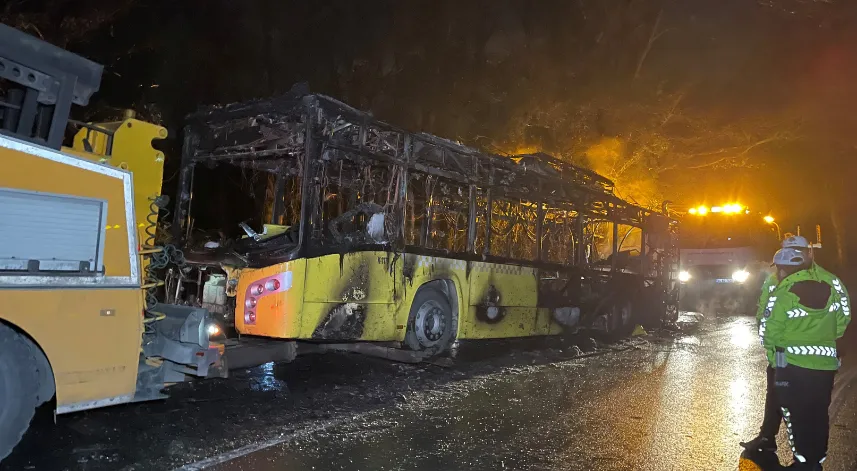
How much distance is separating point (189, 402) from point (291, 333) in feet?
4.19

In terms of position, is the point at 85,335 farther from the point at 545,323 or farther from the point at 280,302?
the point at 545,323

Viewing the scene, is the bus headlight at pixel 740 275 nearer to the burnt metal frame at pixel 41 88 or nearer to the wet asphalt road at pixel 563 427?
the wet asphalt road at pixel 563 427

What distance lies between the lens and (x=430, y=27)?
2072cm

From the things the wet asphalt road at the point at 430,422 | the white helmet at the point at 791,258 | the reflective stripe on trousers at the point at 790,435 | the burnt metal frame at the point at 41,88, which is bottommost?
the wet asphalt road at the point at 430,422

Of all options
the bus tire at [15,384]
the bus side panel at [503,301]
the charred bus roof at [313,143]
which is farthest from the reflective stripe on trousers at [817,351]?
the bus side panel at [503,301]

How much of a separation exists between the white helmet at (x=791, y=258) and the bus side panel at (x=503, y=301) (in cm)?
524

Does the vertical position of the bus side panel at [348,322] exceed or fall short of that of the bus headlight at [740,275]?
it falls short

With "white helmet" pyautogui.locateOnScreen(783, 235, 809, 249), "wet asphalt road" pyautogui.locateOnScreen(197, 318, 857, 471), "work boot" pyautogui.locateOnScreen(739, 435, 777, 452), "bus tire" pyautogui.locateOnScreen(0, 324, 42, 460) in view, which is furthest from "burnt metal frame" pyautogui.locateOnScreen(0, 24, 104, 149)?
"work boot" pyautogui.locateOnScreen(739, 435, 777, 452)

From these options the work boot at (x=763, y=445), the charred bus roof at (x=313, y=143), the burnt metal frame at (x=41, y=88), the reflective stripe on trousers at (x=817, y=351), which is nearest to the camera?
the burnt metal frame at (x=41, y=88)

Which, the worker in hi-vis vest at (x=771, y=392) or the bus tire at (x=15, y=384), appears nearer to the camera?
the bus tire at (x=15, y=384)

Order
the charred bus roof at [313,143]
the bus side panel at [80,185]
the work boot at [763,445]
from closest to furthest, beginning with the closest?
the bus side panel at [80,185]
the work boot at [763,445]
the charred bus roof at [313,143]

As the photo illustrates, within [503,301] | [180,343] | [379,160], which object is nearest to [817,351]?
[180,343]

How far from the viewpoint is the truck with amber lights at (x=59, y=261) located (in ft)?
12.5

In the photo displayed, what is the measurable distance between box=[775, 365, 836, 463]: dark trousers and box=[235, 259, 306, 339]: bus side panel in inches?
187
